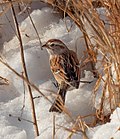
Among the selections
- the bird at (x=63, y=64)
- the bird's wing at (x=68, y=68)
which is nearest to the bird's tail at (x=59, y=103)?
the bird at (x=63, y=64)

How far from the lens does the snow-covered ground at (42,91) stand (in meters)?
2.69

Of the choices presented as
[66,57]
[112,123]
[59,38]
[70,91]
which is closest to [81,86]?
[70,91]

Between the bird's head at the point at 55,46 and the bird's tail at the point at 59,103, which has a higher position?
the bird's head at the point at 55,46

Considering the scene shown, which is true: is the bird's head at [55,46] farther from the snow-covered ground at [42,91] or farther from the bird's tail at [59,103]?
the bird's tail at [59,103]

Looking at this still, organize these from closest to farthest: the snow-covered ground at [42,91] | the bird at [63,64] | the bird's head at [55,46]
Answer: the snow-covered ground at [42,91], the bird at [63,64], the bird's head at [55,46]

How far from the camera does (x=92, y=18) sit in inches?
94.3

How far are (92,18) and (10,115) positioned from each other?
37.8 inches

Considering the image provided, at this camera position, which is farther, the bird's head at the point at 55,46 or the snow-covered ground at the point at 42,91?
the bird's head at the point at 55,46

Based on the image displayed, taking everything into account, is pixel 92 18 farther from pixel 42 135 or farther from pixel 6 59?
pixel 6 59

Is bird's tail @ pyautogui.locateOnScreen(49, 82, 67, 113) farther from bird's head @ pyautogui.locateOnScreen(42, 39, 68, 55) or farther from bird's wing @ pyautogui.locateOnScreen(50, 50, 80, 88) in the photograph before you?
bird's head @ pyautogui.locateOnScreen(42, 39, 68, 55)

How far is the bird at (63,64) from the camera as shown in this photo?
3.27m

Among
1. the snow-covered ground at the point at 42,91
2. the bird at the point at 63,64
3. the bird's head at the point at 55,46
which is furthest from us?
the bird's head at the point at 55,46

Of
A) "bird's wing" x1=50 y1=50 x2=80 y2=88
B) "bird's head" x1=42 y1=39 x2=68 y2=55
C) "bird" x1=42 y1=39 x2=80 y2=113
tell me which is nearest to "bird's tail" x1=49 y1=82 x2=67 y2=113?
"bird" x1=42 y1=39 x2=80 y2=113

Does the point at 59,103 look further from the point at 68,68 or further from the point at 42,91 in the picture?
the point at 68,68
